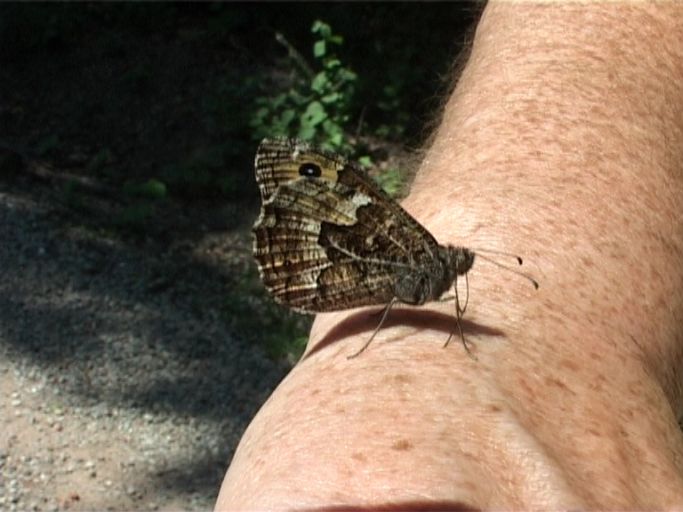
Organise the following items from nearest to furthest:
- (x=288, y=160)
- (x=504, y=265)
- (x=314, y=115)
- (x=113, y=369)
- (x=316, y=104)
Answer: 1. (x=504, y=265)
2. (x=288, y=160)
3. (x=113, y=369)
4. (x=314, y=115)
5. (x=316, y=104)

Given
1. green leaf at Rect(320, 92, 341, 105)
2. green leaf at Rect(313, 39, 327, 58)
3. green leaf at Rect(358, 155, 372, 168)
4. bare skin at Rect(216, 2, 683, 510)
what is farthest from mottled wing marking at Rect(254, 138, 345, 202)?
green leaf at Rect(313, 39, 327, 58)

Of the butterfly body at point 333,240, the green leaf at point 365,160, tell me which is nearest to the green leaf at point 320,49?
the green leaf at point 365,160

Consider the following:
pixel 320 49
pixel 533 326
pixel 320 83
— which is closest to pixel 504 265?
pixel 533 326

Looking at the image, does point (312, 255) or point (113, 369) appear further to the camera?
point (113, 369)

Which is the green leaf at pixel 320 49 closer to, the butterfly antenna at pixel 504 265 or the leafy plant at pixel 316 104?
the leafy plant at pixel 316 104

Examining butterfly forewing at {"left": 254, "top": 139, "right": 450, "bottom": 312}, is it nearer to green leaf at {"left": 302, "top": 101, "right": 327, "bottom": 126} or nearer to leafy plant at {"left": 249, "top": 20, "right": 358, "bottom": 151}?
leafy plant at {"left": 249, "top": 20, "right": 358, "bottom": 151}

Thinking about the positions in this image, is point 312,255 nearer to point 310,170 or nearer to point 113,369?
point 310,170
